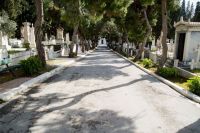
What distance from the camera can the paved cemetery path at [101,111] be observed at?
21.2 ft

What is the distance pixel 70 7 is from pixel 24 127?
2418cm

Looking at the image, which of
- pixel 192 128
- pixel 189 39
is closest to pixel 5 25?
pixel 189 39

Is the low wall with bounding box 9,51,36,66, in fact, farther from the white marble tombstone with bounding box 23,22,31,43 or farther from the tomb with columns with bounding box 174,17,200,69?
the tomb with columns with bounding box 174,17,200,69

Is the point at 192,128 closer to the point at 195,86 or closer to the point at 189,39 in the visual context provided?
the point at 195,86

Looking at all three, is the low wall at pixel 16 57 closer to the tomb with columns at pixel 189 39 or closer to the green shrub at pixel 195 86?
the green shrub at pixel 195 86

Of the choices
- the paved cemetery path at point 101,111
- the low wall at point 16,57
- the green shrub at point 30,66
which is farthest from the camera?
the low wall at point 16,57

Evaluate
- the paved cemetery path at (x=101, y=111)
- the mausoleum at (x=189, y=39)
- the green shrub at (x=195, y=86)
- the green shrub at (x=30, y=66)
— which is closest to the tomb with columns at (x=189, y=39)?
the mausoleum at (x=189, y=39)

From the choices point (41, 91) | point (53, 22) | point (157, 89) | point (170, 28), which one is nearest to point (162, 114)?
point (157, 89)

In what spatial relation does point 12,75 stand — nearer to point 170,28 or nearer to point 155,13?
point 155,13

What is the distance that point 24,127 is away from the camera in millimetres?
6320

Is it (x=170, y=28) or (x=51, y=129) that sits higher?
(x=170, y=28)

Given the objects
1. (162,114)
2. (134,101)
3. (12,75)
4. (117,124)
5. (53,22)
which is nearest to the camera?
(117,124)

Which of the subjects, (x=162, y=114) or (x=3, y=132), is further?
(x=162, y=114)

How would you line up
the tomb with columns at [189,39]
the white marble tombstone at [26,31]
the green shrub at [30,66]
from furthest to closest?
the white marble tombstone at [26,31] → the tomb with columns at [189,39] → the green shrub at [30,66]
